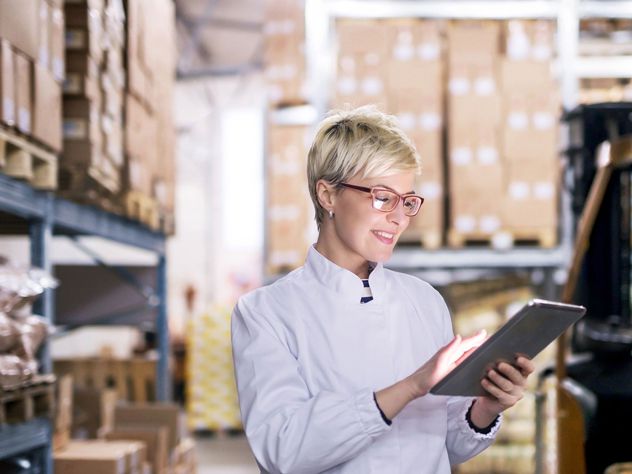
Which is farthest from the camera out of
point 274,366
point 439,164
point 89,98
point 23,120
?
point 439,164

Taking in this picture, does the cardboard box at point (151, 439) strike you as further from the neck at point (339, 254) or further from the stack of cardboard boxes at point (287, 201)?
the neck at point (339, 254)

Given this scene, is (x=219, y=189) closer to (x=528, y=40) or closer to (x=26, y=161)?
(x=528, y=40)

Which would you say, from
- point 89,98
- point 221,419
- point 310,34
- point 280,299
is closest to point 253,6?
point 221,419

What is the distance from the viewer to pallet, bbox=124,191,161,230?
5.38 m

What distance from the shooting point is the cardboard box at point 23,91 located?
3557 millimetres

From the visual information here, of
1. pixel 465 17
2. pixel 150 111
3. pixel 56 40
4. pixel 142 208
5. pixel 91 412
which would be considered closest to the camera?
pixel 56 40

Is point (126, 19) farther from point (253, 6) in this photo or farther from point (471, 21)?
point (253, 6)

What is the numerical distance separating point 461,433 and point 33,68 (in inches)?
102

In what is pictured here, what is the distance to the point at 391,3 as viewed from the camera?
248 inches

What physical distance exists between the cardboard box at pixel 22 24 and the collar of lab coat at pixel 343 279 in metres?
2.07

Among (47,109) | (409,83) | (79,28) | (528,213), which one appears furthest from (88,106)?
(528,213)

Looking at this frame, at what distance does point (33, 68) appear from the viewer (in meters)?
3.73

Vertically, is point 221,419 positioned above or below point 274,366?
below

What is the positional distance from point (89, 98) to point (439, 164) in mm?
2658
